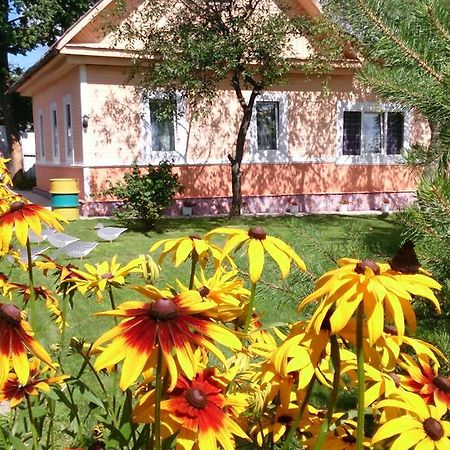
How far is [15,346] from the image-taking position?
907mm

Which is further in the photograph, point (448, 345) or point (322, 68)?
point (322, 68)

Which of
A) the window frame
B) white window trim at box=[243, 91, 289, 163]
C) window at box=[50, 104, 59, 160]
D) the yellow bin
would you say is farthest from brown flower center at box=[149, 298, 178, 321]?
window at box=[50, 104, 59, 160]

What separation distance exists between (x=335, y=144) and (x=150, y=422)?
14309 mm

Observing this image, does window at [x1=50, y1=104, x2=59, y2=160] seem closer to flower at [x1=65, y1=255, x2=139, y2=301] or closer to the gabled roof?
the gabled roof

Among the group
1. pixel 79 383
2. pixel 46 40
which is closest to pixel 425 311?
pixel 79 383

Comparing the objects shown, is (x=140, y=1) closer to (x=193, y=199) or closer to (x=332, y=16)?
Result: (x=193, y=199)

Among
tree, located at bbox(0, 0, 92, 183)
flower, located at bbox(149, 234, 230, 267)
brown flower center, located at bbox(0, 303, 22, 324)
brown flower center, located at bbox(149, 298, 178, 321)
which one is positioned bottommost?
brown flower center, located at bbox(0, 303, 22, 324)

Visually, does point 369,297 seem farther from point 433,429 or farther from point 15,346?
point 15,346

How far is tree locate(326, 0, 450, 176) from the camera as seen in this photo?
67.2 inches

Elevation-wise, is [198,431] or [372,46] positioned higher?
[372,46]

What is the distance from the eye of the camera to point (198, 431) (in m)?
0.88

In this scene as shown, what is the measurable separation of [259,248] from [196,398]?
0.30 metres

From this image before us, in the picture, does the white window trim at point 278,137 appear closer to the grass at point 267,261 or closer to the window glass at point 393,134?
the grass at point 267,261

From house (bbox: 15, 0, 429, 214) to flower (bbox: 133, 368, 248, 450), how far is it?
38.5ft
